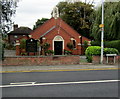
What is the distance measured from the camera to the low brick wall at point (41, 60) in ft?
44.7

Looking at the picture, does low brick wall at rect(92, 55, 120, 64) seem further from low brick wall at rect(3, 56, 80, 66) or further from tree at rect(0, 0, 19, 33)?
tree at rect(0, 0, 19, 33)

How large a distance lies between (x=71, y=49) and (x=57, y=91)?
21854 millimetres

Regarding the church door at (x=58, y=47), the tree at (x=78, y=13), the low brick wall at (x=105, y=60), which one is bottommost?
the low brick wall at (x=105, y=60)

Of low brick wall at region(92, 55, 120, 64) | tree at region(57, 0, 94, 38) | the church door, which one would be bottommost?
low brick wall at region(92, 55, 120, 64)

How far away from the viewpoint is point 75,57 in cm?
1462

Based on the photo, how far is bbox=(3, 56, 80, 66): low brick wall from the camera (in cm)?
1363

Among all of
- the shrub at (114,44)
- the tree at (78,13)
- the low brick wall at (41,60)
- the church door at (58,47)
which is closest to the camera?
the low brick wall at (41,60)

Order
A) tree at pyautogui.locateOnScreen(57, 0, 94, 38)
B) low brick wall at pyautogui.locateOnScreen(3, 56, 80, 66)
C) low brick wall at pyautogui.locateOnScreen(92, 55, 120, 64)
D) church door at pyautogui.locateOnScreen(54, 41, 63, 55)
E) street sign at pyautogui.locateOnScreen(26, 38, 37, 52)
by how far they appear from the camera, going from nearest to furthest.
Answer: low brick wall at pyautogui.locateOnScreen(3, 56, 80, 66)
low brick wall at pyautogui.locateOnScreen(92, 55, 120, 64)
street sign at pyautogui.locateOnScreen(26, 38, 37, 52)
church door at pyautogui.locateOnScreen(54, 41, 63, 55)
tree at pyautogui.locateOnScreen(57, 0, 94, 38)

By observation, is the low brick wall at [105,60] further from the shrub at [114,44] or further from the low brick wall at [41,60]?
the shrub at [114,44]

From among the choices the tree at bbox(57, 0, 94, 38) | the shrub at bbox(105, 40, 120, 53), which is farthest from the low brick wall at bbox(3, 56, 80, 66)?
the tree at bbox(57, 0, 94, 38)

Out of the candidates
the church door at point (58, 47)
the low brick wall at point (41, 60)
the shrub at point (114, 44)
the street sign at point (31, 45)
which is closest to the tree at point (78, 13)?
the shrub at point (114, 44)

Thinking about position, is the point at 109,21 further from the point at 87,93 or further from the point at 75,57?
the point at 87,93

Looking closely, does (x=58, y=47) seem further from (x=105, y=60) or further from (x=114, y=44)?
(x=105, y=60)

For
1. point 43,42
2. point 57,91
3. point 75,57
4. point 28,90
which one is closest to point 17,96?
point 28,90
